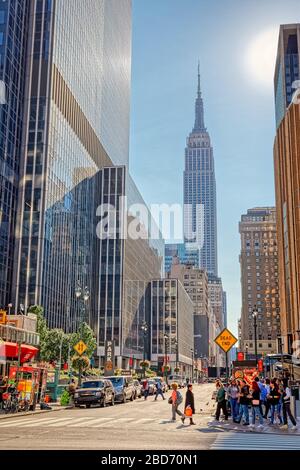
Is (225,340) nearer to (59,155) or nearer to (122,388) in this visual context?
(122,388)

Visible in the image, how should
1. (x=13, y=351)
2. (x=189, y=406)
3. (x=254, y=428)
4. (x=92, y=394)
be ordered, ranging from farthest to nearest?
(x=92, y=394) → (x=13, y=351) → (x=189, y=406) → (x=254, y=428)

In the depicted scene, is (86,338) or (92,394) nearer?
(92,394)

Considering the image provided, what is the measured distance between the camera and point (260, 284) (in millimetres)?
165625

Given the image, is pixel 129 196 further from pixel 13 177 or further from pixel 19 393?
pixel 19 393

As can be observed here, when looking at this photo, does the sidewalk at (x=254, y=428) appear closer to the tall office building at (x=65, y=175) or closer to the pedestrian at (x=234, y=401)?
the pedestrian at (x=234, y=401)

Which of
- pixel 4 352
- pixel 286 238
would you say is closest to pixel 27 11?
pixel 286 238

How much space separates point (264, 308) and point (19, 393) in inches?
5576

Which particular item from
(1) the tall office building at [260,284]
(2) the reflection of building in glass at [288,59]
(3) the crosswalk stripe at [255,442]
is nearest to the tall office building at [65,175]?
(2) the reflection of building in glass at [288,59]

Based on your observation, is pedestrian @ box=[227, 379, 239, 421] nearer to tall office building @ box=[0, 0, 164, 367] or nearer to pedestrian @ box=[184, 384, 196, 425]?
pedestrian @ box=[184, 384, 196, 425]

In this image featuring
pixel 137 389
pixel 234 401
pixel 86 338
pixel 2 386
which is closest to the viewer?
pixel 234 401

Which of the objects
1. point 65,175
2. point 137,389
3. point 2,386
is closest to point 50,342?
point 137,389

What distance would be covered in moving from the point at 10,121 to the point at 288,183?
46.4 metres

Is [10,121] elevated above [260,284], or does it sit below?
above

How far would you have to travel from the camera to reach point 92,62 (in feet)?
368
